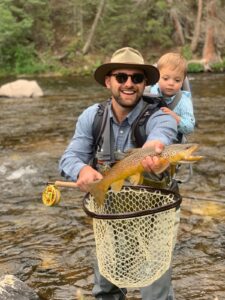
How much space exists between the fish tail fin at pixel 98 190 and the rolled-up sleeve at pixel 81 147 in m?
0.38

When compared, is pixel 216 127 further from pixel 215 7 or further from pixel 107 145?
pixel 215 7

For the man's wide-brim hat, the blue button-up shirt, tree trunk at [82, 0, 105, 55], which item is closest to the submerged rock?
the blue button-up shirt

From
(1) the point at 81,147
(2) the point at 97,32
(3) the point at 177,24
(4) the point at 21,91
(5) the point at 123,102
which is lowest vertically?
(4) the point at 21,91

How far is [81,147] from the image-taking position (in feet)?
12.2

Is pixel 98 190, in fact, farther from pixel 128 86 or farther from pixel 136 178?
pixel 128 86

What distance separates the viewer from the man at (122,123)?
341 cm

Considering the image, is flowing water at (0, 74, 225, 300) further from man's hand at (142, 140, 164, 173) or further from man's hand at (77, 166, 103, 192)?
man's hand at (142, 140, 164, 173)

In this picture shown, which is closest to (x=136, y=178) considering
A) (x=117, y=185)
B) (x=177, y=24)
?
(x=117, y=185)


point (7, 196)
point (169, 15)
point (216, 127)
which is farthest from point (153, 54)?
point (7, 196)

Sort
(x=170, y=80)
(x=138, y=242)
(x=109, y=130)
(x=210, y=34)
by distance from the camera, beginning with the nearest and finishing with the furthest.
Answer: (x=138, y=242) → (x=109, y=130) → (x=170, y=80) → (x=210, y=34)

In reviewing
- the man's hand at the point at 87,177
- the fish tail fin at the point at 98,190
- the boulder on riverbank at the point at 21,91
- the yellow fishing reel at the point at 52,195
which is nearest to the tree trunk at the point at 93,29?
the boulder on riverbank at the point at 21,91

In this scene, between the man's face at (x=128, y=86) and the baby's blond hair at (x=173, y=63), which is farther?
the baby's blond hair at (x=173, y=63)

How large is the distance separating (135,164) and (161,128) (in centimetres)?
40

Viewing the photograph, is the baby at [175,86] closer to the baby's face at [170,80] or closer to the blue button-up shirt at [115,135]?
the baby's face at [170,80]
